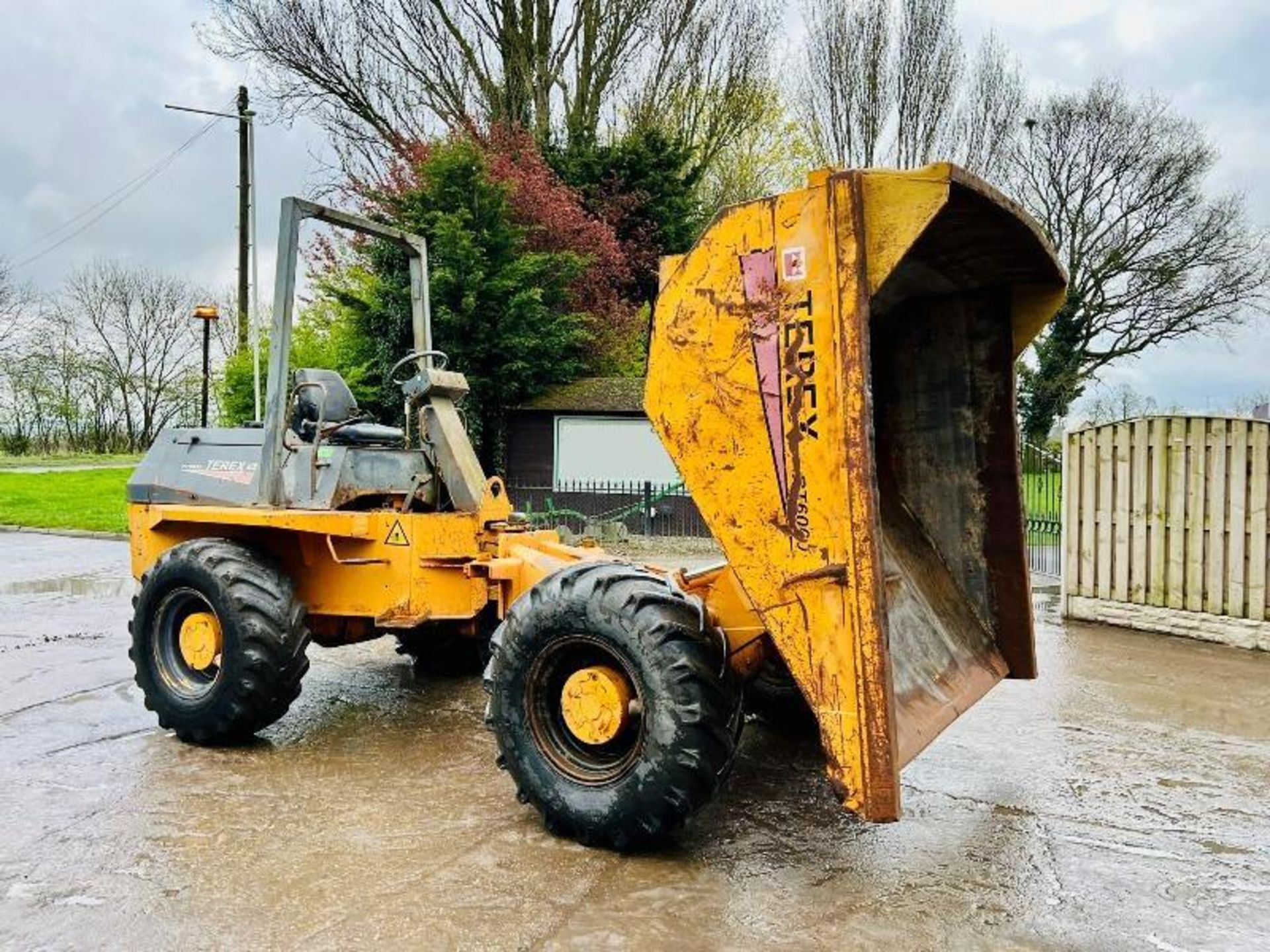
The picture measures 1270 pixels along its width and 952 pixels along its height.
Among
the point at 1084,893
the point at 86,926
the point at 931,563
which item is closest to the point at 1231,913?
the point at 1084,893

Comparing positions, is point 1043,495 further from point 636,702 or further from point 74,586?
point 636,702

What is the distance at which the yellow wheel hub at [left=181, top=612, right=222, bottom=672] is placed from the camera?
517cm

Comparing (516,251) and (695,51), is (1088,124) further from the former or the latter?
(516,251)

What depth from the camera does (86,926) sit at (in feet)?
10.5

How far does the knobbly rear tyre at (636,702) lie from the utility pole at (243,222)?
2028 centimetres

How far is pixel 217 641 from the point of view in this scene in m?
5.17

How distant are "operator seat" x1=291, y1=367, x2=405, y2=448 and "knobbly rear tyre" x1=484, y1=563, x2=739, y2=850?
6.58ft

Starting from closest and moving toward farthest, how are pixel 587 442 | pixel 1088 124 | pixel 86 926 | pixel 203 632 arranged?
pixel 86 926 < pixel 203 632 < pixel 587 442 < pixel 1088 124

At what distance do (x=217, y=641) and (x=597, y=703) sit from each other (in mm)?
2432

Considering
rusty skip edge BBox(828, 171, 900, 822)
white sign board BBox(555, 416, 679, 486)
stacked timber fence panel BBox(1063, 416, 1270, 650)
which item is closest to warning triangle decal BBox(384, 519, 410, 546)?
rusty skip edge BBox(828, 171, 900, 822)

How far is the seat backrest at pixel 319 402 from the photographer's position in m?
5.61

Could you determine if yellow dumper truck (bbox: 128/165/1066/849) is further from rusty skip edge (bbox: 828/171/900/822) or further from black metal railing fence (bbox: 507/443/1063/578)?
black metal railing fence (bbox: 507/443/1063/578)

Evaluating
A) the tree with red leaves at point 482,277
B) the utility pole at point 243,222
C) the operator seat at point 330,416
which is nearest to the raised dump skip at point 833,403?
the operator seat at point 330,416

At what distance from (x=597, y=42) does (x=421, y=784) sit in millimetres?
23810
